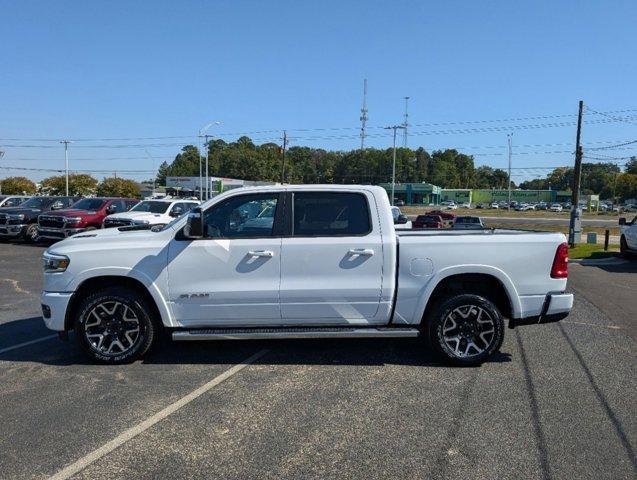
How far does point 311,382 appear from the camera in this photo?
5.39m

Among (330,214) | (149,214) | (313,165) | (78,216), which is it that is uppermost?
(313,165)

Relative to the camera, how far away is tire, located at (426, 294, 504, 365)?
230 inches

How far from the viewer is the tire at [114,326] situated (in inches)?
227

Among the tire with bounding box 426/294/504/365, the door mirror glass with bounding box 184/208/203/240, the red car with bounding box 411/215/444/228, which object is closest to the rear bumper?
the tire with bounding box 426/294/504/365

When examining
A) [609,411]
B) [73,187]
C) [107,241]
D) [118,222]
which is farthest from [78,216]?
[73,187]

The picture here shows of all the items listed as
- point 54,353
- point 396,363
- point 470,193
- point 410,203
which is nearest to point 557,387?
point 396,363

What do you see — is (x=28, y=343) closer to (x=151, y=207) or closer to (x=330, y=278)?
(x=330, y=278)

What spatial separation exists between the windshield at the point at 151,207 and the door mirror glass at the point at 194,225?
15252 mm

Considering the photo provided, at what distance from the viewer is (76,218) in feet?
62.7

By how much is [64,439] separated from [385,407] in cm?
247

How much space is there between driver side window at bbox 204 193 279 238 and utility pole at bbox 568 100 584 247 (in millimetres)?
23061

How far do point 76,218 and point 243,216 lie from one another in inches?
593

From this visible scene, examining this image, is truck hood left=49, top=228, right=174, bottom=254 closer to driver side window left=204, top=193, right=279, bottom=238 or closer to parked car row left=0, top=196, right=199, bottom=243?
driver side window left=204, top=193, right=279, bottom=238

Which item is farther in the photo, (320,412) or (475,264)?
(475,264)
